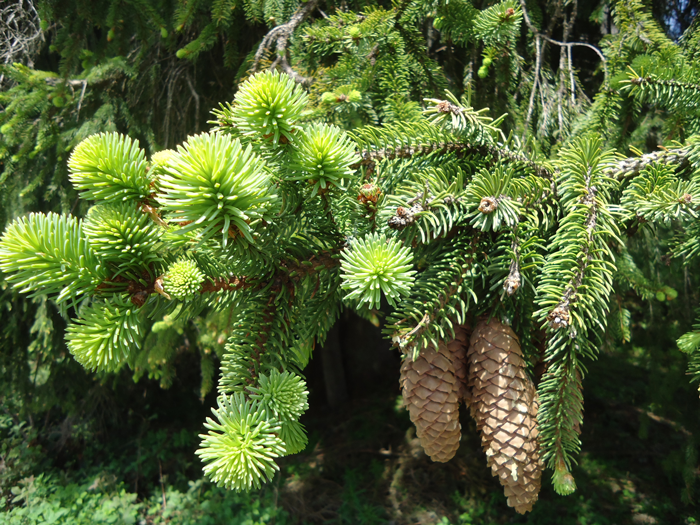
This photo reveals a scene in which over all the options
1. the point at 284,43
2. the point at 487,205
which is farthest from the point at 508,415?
the point at 284,43

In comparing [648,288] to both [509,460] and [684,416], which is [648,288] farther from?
[684,416]

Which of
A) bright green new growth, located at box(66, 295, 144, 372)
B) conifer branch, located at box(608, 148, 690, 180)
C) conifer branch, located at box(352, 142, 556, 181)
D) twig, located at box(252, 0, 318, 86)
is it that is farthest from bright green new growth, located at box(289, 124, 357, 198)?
twig, located at box(252, 0, 318, 86)

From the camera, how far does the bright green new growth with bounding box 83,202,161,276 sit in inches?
23.3

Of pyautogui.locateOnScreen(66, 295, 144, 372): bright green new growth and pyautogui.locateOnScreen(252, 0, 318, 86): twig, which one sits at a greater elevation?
pyautogui.locateOnScreen(252, 0, 318, 86): twig

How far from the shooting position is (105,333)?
0.60m

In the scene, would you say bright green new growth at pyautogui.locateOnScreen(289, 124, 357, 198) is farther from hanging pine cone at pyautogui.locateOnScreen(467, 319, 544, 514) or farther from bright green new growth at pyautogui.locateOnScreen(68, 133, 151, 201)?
hanging pine cone at pyautogui.locateOnScreen(467, 319, 544, 514)

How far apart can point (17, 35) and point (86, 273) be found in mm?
2853

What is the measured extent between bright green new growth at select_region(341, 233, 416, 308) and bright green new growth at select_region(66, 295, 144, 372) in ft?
1.01

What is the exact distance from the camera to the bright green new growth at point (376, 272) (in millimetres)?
569

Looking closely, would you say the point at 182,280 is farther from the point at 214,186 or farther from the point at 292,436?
the point at 292,436

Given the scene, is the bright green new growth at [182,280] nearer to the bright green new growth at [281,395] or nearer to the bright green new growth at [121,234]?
the bright green new growth at [121,234]

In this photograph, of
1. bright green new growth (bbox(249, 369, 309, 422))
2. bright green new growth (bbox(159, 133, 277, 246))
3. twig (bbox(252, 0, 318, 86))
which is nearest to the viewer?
bright green new growth (bbox(159, 133, 277, 246))

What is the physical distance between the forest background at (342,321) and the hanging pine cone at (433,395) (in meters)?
0.46

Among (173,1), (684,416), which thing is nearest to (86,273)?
(173,1)
